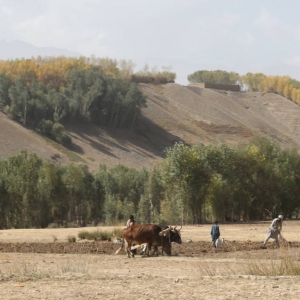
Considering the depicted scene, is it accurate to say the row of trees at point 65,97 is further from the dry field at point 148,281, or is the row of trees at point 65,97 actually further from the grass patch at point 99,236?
the dry field at point 148,281

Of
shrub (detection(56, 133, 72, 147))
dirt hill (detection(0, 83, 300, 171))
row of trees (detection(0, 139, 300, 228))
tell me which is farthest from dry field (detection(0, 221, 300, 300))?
shrub (detection(56, 133, 72, 147))

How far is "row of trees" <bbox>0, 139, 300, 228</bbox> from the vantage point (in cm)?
6675

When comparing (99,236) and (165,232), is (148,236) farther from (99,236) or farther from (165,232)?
(99,236)

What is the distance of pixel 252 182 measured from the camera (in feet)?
235

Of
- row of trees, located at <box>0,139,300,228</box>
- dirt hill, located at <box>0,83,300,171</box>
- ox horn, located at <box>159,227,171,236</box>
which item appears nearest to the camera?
ox horn, located at <box>159,227,171,236</box>

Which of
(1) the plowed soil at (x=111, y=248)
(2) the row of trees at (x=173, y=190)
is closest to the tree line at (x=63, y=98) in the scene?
(2) the row of trees at (x=173, y=190)

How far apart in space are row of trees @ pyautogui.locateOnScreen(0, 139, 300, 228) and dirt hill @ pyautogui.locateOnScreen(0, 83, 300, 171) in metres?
39.5

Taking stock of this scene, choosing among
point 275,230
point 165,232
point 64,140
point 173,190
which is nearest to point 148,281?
point 165,232

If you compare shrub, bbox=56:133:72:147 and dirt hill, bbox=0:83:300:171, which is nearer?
dirt hill, bbox=0:83:300:171

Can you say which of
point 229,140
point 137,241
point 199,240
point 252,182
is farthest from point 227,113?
point 137,241

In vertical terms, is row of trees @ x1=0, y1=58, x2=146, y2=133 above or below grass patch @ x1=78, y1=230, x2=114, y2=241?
above

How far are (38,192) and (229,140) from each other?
96.2 metres

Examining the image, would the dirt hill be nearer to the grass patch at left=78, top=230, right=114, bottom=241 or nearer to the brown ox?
the grass patch at left=78, top=230, right=114, bottom=241

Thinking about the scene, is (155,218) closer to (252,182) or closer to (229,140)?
(252,182)
